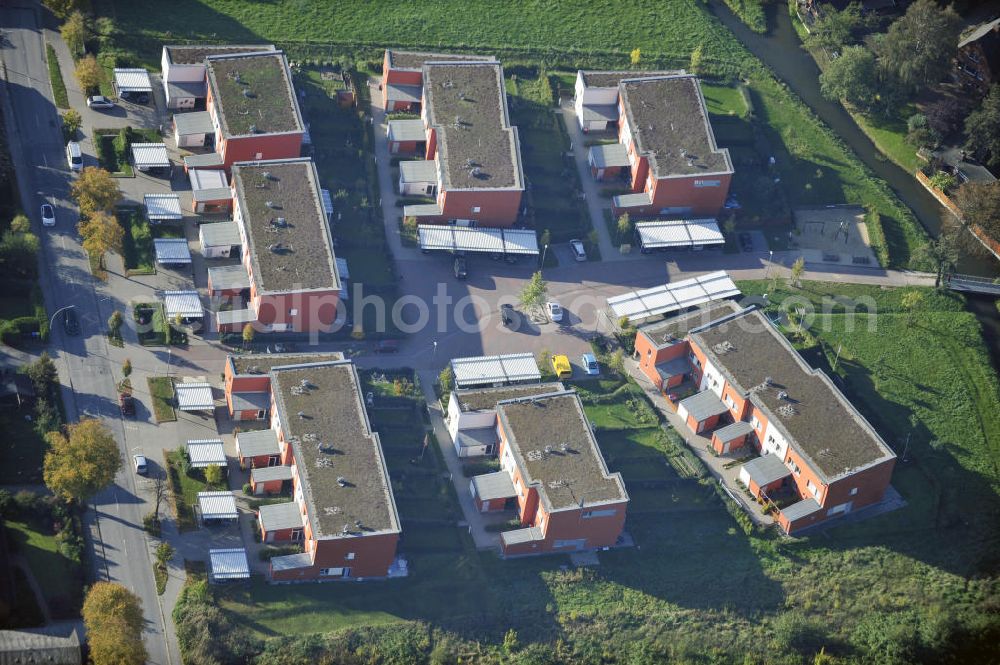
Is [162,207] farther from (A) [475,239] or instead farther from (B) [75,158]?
(A) [475,239]

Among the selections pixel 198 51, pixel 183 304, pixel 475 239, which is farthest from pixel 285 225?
pixel 198 51

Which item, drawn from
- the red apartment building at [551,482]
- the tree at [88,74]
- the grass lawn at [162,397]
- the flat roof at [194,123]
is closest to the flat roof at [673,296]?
the red apartment building at [551,482]

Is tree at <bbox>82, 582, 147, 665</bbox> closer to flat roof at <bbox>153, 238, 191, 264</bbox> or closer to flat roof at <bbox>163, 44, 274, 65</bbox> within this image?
flat roof at <bbox>153, 238, 191, 264</bbox>

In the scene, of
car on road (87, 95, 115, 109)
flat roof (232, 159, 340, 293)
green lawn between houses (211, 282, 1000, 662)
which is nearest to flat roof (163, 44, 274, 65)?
car on road (87, 95, 115, 109)

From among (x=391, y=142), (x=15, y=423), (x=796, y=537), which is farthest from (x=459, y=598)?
(x=391, y=142)

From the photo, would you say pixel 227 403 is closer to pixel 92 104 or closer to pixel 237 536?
pixel 237 536

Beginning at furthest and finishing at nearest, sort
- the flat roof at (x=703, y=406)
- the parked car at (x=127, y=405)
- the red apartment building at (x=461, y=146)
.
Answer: the red apartment building at (x=461, y=146) → the flat roof at (x=703, y=406) → the parked car at (x=127, y=405)

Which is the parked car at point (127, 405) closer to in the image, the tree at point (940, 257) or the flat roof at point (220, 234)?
the flat roof at point (220, 234)
